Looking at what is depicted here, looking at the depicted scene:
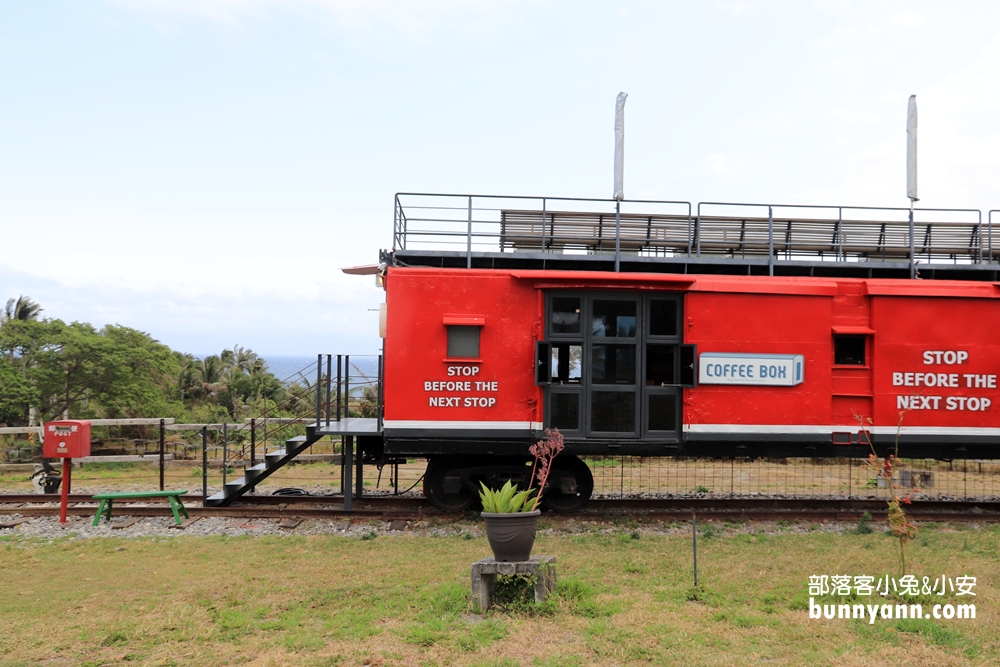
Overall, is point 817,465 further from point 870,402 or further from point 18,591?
point 18,591

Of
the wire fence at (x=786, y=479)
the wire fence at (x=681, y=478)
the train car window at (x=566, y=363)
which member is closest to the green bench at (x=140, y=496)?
the wire fence at (x=681, y=478)

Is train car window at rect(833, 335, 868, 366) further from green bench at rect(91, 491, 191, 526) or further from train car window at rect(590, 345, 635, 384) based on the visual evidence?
green bench at rect(91, 491, 191, 526)

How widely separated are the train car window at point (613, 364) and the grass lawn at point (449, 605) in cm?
218

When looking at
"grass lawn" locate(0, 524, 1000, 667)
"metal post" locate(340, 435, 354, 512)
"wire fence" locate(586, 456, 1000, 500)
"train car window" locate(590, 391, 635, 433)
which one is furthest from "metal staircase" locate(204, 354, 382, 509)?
"wire fence" locate(586, 456, 1000, 500)

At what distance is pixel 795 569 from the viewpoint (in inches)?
303

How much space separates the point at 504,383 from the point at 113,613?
18.2 ft

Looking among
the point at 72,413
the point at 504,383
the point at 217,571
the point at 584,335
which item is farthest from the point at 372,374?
the point at 72,413

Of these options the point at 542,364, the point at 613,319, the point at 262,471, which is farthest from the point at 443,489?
the point at 613,319

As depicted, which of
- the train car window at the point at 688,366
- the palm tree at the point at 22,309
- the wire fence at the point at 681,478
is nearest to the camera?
the train car window at the point at 688,366

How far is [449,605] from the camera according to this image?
21.2 feet

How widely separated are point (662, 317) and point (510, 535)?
4965 mm

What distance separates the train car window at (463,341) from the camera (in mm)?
10453

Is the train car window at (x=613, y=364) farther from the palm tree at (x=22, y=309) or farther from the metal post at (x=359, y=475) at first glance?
the palm tree at (x=22, y=309)

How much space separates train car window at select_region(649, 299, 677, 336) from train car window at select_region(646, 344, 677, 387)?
0.22 meters
